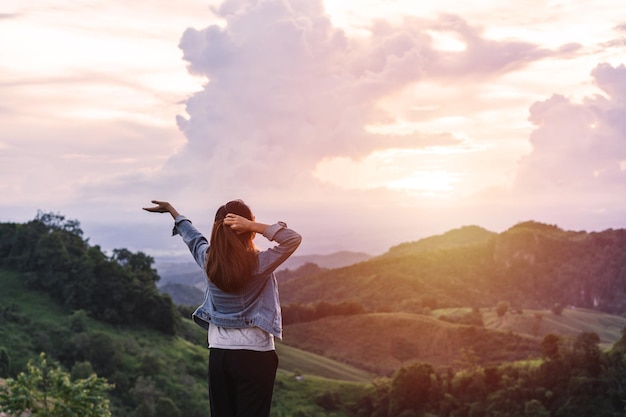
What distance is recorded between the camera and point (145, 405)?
130 feet

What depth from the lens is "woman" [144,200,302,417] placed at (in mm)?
4434

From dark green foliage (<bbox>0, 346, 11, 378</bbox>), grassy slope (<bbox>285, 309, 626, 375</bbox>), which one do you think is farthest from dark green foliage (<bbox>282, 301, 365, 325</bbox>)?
dark green foliage (<bbox>0, 346, 11, 378</bbox>)

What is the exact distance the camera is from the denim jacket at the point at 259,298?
446 centimetres

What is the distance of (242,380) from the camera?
454cm

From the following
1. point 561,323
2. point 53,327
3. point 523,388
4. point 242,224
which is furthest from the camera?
point 561,323

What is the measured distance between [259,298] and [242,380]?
0.49 metres

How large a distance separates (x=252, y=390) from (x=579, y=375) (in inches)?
2177

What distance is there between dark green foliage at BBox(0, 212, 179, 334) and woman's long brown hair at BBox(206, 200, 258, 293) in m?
55.5

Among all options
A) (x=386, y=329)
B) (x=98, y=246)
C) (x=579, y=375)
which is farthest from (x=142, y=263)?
(x=386, y=329)

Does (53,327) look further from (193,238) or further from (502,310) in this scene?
(502,310)

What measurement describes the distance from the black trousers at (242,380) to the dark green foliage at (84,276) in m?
55.3

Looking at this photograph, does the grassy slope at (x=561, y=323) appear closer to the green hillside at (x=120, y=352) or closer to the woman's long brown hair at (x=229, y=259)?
the green hillside at (x=120, y=352)

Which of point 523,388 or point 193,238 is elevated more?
point 193,238

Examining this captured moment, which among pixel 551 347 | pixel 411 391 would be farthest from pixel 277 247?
pixel 551 347
